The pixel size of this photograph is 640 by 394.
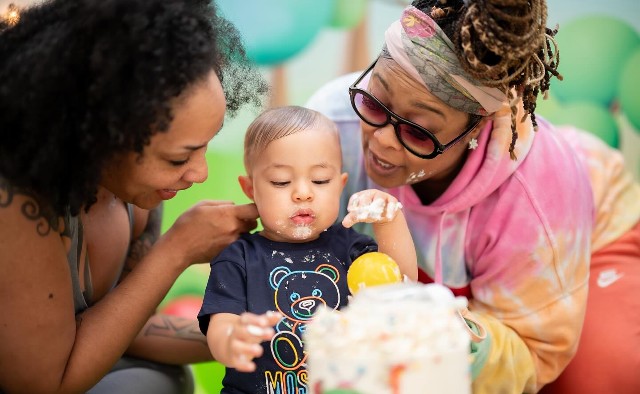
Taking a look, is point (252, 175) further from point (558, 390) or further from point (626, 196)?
point (626, 196)

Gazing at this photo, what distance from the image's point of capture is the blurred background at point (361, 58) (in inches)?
123

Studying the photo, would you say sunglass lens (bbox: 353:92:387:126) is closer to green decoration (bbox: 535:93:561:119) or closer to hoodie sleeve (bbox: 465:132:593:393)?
hoodie sleeve (bbox: 465:132:593:393)

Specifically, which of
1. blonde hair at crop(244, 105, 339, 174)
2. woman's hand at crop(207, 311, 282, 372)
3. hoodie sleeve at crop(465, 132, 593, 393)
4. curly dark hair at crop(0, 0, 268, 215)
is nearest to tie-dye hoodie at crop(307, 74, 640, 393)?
hoodie sleeve at crop(465, 132, 593, 393)

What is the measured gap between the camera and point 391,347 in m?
1.30

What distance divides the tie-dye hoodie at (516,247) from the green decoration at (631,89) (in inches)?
45.3

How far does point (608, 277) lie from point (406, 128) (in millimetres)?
980

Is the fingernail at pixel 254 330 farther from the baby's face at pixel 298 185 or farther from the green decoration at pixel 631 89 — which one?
the green decoration at pixel 631 89

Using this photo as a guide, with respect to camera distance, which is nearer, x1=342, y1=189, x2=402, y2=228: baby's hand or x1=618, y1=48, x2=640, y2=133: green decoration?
x1=342, y1=189, x2=402, y2=228: baby's hand

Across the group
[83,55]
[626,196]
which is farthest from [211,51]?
[626,196]

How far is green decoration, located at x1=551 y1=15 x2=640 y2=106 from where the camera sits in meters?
3.31

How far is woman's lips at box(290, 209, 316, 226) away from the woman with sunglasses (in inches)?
12.8

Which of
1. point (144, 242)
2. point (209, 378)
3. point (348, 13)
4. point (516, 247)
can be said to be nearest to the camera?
point (516, 247)

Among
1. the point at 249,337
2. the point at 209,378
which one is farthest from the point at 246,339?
the point at 209,378

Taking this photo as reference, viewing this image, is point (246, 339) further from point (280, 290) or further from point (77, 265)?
point (77, 265)
